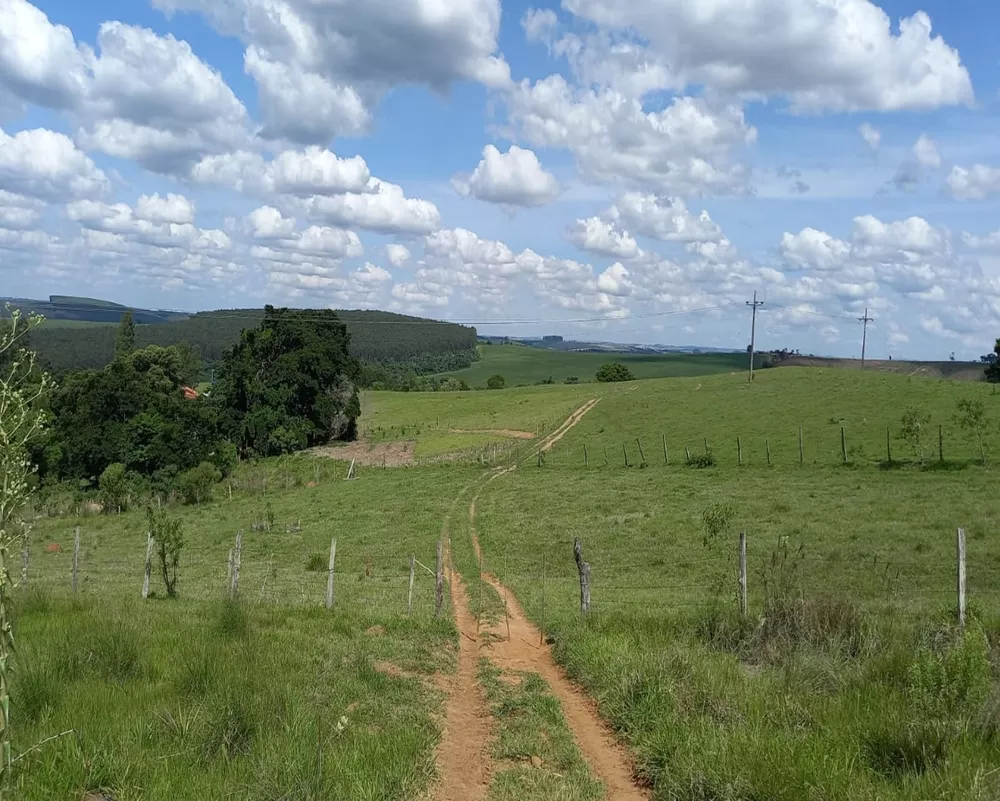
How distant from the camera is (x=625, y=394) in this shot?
76.4 metres

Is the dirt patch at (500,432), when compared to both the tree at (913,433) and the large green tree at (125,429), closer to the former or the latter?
the large green tree at (125,429)

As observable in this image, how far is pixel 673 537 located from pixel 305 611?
1602 cm

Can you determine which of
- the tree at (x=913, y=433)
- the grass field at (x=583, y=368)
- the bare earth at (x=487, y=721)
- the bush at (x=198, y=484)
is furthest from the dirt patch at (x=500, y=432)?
the grass field at (x=583, y=368)

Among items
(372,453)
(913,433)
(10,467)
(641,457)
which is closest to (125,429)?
(372,453)

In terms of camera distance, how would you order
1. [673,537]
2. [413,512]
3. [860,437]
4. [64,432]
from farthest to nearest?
[64,432] < [860,437] < [413,512] < [673,537]

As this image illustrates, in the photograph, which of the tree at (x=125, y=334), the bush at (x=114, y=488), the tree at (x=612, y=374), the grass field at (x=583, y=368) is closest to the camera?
the bush at (x=114, y=488)

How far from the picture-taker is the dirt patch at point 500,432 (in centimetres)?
6034

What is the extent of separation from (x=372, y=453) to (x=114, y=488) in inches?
756

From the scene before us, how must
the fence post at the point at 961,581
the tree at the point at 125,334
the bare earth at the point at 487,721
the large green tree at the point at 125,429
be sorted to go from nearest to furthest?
the bare earth at the point at 487,721 → the fence post at the point at 961,581 → the large green tree at the point at 125,429 → the tree at the point at 125,334

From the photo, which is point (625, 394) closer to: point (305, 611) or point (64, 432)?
point (64, 432)

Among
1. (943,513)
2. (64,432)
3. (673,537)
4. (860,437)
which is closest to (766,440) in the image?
(860,437)

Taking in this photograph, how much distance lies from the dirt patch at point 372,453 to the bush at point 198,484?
9504 millimetres

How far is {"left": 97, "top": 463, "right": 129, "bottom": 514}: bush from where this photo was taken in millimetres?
52500

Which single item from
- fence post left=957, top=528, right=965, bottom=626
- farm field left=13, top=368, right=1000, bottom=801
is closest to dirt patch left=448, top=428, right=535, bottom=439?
farm field left=13, top=368, right=1000, bottom=801
